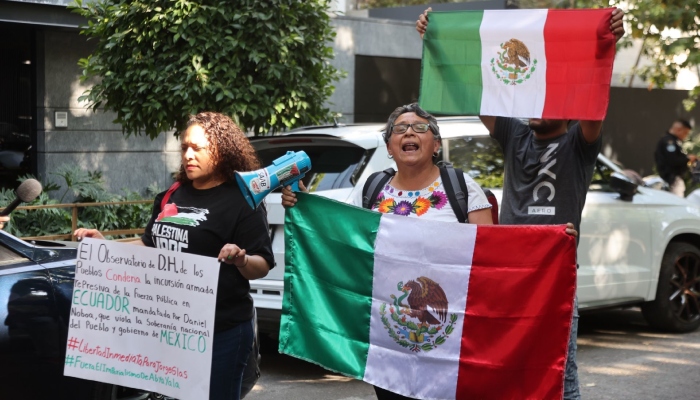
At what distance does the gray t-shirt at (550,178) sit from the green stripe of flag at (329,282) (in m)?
1.03

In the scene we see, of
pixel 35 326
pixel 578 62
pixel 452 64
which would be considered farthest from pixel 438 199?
pixel 35 326

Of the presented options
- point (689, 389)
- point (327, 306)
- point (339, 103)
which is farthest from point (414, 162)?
point (339, 103)

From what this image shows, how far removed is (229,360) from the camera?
13.9 feet

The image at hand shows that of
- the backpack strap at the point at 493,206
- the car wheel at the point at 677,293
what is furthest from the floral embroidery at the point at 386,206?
the car wheel at the point at 677,293

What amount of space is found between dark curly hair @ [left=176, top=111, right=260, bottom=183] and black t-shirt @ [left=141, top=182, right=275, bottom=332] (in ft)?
0.33

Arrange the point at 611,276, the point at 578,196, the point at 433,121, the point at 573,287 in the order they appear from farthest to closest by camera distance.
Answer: the point at 611,276, the point at 578,196, the point at 433,121, the point at 573,287

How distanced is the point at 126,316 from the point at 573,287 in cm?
189

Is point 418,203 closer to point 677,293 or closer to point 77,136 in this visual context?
point 677,293

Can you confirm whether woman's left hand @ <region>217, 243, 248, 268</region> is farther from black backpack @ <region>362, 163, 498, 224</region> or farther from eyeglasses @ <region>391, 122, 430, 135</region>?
eyeglasses @ <region>391, 122, 430, 135</region>

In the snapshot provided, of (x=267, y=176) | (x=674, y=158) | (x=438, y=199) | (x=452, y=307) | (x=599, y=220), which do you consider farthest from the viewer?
(x=674, y=158)

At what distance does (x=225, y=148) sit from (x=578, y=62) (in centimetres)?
185

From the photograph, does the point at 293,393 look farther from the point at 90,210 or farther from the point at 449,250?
the point at 90,210

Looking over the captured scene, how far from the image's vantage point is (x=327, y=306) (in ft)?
15.1

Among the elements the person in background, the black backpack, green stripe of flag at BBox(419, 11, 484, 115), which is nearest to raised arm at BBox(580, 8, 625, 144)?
the person in background
